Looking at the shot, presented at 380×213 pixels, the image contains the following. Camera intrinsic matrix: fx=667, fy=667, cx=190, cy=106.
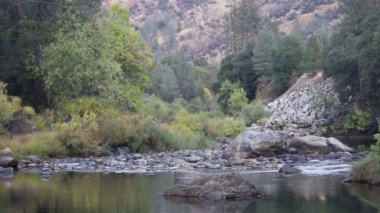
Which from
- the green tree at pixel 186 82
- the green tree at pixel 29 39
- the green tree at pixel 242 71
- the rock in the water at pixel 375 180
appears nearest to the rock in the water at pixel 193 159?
the rock in the water at pixel 375 180

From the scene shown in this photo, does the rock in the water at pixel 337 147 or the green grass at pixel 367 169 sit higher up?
the rock in the water at pixel 337 147

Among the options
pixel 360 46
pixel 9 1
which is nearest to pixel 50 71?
pixel 9 1

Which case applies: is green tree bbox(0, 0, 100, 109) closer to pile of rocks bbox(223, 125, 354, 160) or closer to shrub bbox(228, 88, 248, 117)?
pile of rocks bbox(223, 125, 354, 160)

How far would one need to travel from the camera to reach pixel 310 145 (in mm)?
35344

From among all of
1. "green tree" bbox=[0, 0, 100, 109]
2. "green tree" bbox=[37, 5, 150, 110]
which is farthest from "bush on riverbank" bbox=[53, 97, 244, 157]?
"green tree" bbox=[0, 0, 100, 109]

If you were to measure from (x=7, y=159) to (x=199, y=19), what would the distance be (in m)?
146

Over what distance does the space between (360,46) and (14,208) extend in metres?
37.9

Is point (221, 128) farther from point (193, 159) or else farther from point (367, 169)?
point (367, 169)

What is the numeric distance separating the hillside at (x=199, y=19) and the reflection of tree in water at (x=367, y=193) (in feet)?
379

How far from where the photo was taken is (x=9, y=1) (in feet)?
156

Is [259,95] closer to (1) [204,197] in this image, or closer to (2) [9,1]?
(2) [9,1]

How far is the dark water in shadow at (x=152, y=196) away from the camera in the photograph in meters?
17.0

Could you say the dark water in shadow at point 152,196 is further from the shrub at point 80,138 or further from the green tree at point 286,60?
the green tree at point 286,60

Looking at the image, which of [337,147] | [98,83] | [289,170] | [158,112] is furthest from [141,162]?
[158,112]
